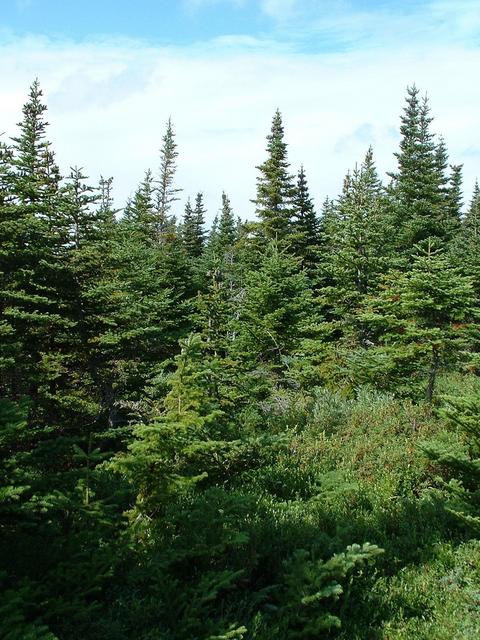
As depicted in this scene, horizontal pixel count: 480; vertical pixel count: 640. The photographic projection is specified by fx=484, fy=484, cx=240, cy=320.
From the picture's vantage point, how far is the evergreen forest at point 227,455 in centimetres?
479

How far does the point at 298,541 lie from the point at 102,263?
1106cm

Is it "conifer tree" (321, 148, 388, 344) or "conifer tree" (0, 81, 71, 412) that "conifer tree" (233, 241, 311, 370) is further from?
"conifer tree" (0, 81, 71, 412)

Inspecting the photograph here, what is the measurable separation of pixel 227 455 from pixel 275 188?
79.0ft

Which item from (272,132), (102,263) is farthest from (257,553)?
(272,132)

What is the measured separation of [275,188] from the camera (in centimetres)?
3034

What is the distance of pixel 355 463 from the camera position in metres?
9.52

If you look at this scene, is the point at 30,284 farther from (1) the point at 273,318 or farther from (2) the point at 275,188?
(2) the point at 275,188

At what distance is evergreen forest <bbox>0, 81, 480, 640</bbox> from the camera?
15.7 ft

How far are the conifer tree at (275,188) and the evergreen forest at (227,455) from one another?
7.61m

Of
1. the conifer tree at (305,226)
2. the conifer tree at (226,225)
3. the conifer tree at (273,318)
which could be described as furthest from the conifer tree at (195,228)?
the conifer tree at (273,318)

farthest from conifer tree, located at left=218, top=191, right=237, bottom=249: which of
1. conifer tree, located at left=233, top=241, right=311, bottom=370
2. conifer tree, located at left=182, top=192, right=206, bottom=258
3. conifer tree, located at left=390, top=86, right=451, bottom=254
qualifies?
conifer tree, located at left=233, top=241, right=311, bottom=370

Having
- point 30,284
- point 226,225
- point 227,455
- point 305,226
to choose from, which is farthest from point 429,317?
point 226,225

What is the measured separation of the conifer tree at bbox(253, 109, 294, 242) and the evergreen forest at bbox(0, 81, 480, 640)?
25.0ft

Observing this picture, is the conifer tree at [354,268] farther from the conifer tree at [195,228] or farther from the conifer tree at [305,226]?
the conifer tree at [195,228]
